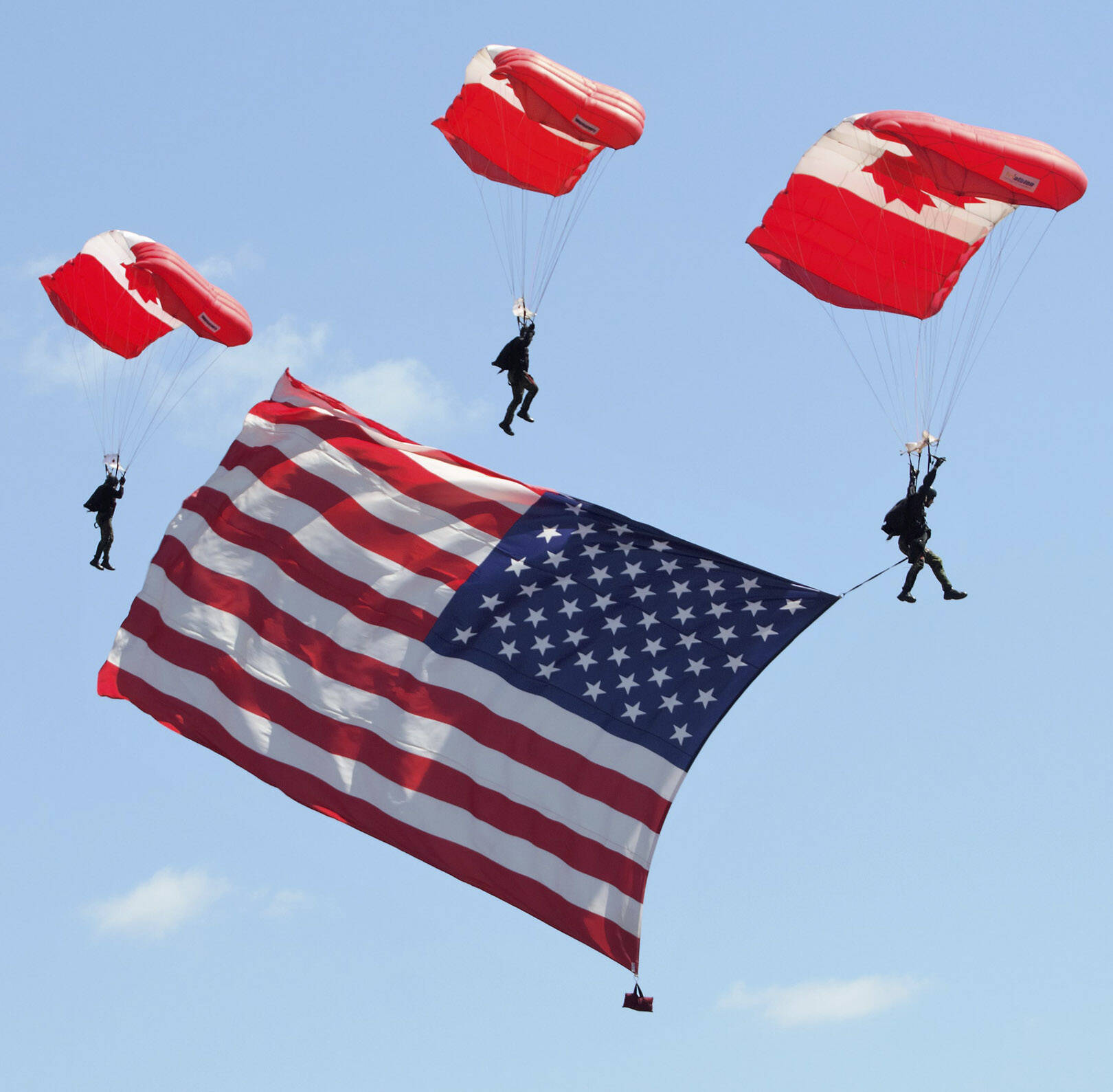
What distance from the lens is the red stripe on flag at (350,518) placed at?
18.5 m

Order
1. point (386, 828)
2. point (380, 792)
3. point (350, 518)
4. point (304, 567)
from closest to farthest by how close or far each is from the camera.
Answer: point (386, 828) < point (380, 792) < point (304, 567) < point (350, 518)

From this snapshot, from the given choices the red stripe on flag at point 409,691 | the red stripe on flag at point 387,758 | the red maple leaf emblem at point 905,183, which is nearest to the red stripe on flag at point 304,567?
the red stripe on flag at point 409,691

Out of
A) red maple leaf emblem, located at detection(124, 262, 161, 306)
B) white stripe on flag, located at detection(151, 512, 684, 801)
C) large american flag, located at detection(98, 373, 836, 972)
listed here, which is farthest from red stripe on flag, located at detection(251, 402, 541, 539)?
red maple leaf emblem, located at detection(124, 262, 161, 306)

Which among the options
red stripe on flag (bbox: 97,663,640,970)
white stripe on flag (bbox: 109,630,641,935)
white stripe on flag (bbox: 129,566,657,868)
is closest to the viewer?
red stripe on flag (bbox: 97,663,640,970)

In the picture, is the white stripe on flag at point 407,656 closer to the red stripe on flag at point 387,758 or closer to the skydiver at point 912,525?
the red stripe on flag at point 387,758

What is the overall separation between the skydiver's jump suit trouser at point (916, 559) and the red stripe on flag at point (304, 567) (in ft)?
15.3

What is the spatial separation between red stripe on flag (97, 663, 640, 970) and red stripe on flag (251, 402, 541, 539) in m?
2.87

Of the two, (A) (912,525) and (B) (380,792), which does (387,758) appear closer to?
(B) (380,792)

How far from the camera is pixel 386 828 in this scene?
17.4 metres

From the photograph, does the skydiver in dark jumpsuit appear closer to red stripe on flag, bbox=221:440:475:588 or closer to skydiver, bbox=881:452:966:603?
skydiver, bbox=881:452:966:603

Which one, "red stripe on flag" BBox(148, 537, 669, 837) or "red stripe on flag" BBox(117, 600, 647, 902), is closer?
"red stripe on flag" BBox(117, 600, 647, 902)

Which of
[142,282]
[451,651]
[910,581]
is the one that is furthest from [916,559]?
[142,282]

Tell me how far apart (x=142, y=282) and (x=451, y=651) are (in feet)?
23.2

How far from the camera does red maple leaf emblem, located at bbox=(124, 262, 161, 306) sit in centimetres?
2244
